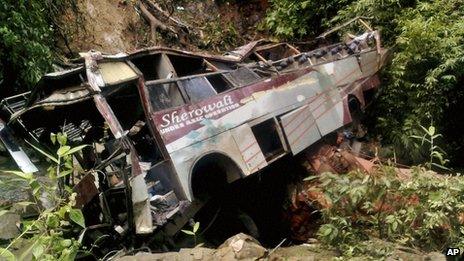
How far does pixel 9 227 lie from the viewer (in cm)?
529

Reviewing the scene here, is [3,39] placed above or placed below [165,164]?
above

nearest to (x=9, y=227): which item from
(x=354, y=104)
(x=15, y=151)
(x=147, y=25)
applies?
(x=15, y=151)

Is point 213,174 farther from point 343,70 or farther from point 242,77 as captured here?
point 343,70

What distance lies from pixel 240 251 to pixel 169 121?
2333 millimetres

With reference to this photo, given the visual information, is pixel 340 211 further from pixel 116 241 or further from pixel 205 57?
pixel 205 57

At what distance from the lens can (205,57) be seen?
735cm

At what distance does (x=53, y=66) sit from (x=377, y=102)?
259 inches

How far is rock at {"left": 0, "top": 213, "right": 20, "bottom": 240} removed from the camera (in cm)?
520

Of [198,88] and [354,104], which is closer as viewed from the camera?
[198,88]

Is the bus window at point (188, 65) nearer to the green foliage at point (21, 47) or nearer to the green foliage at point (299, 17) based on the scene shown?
the green foliage at point (21, 47)

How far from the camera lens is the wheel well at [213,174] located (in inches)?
256

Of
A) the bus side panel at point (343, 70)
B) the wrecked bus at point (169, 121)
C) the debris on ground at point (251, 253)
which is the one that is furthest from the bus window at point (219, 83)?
the debris on ground at point (251, 253)

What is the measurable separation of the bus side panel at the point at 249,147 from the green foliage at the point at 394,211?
227 centimetres

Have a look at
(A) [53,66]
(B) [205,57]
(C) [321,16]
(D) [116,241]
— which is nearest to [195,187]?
(D) [116,241]
